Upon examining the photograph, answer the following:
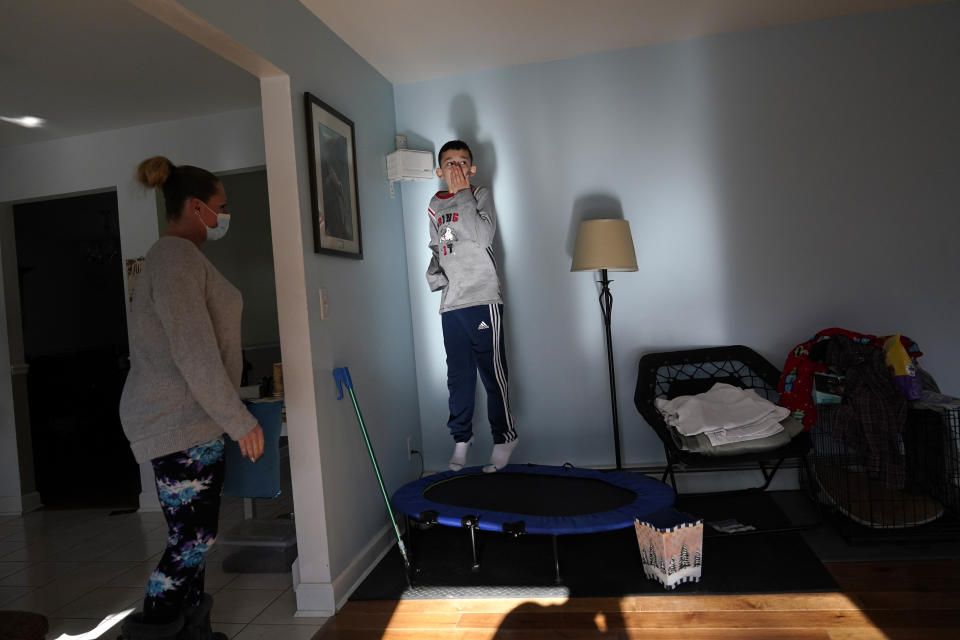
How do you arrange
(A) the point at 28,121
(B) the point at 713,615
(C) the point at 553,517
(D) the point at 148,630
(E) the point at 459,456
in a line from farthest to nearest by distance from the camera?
1. (A) the point at 28,121
2. (E) the point at 459,456
3. (C) the point at 553,517
4. (B) the point at 713,615
5. (D) the point at 148,630

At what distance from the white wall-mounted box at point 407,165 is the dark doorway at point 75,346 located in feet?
9.15

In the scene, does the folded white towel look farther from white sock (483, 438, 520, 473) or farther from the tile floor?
the tile floor

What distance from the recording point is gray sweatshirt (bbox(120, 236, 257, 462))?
5.97 ft

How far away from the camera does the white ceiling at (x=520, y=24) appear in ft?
9.45

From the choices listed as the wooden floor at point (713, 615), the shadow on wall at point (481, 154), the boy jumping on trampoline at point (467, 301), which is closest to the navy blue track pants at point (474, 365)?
the boy jumping on trampoline at point (467, 301)

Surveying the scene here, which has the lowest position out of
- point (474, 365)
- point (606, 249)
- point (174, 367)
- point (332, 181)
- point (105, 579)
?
point (105, 579)

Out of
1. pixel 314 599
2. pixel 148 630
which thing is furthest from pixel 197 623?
pixel 314 599

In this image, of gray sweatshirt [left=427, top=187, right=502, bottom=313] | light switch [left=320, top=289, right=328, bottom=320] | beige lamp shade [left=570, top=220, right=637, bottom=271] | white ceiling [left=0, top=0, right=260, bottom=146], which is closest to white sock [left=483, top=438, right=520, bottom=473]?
gray sweatshirt [left=427, top=187, right=502, bottom=313]

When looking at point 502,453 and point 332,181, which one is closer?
point 332,181

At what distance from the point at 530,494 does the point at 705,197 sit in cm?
182

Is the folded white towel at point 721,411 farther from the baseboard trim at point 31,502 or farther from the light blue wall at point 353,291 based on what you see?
the baseboard trim at point 31,502

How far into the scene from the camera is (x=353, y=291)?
2947 mm

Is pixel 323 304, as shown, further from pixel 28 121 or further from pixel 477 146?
pixel 28 121

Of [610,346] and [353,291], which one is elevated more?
[353,291]
